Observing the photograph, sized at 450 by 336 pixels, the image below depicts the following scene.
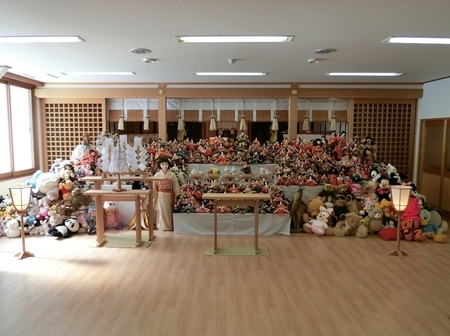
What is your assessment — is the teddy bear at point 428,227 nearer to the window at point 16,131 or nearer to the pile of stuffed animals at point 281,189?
the pile of stuffed animals at point 281,189

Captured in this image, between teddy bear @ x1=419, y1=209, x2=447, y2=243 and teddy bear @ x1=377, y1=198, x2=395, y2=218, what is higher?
teddy bear @ x1=377, y1=198, x2=395, y2=218

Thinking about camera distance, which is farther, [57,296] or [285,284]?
[285,284]

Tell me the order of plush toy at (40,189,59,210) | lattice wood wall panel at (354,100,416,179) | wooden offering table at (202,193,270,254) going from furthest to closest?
lattice wood wall panel at (354,100,416,179) → plush toy at (40,189,59,210) → wooden offering table at (202,193,270,254)

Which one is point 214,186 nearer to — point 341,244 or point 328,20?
point 341,244

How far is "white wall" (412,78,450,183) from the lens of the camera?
23.1 feet

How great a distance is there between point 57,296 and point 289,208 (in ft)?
13.8

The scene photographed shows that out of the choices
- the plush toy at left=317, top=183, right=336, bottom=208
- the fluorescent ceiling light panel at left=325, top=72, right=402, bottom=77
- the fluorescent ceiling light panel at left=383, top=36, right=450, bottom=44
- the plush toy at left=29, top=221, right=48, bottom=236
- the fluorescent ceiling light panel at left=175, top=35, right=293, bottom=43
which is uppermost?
the fluorescent ceiling light panel at left=325, top=72, right=402, bottom=77

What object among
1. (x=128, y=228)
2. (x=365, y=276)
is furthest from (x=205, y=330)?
(x=128, y=228)

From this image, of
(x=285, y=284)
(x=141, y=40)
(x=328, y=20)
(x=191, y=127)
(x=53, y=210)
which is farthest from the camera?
(x=191, y=127)

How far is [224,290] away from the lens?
380 centimetres

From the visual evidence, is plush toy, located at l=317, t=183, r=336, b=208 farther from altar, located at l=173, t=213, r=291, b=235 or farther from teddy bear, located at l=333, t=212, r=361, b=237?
altar, located at l=173, t=213, r=291, b=235

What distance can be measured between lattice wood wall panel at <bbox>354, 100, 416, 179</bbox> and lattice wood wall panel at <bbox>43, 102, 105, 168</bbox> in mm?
6566

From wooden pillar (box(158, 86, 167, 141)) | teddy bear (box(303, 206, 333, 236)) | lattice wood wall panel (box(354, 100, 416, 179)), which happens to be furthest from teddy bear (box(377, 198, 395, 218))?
wooden pillar (box(158, 86, 167, 141))

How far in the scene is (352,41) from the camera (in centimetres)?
430
